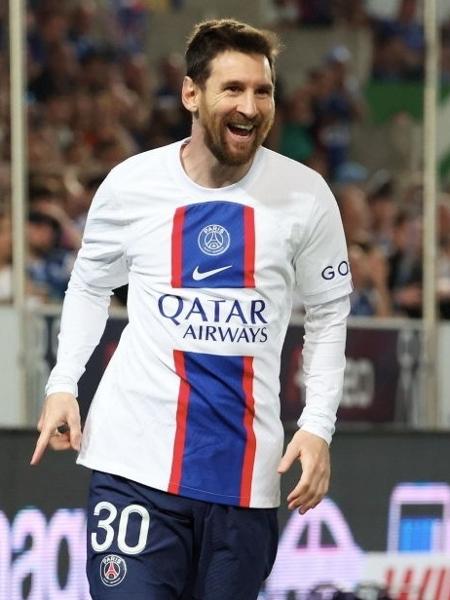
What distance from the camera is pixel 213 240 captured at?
3576 mm

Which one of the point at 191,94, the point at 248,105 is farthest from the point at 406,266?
the point at 248,105

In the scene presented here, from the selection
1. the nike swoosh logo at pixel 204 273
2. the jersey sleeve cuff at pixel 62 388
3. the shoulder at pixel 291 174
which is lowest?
the jersey sleeve cuff at pixel 62 388

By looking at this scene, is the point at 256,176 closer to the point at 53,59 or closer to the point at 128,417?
the point at 128,417

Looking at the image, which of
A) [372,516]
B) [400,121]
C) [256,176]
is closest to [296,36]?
[400,121]

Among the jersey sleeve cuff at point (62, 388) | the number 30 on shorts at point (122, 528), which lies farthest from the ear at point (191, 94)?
the number 30 on shorts at point (122, 528)

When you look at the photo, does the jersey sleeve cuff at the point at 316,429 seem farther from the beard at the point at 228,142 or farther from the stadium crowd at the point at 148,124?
the stadium crowd at the point at 148,124

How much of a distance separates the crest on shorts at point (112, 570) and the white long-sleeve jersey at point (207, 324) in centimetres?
19

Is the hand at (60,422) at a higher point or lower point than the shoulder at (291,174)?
lower

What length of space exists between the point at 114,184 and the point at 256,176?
335mm

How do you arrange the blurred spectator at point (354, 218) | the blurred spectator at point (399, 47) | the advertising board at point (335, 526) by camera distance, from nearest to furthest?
the advertising board at point (335, 526), the blurred spectator at point (354, 218), the blurred spectator at point (399, 47)

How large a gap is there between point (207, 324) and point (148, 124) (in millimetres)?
5822

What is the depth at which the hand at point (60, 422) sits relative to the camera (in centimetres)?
350

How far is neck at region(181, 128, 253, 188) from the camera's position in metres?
3.63

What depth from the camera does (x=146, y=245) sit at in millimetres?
3615
